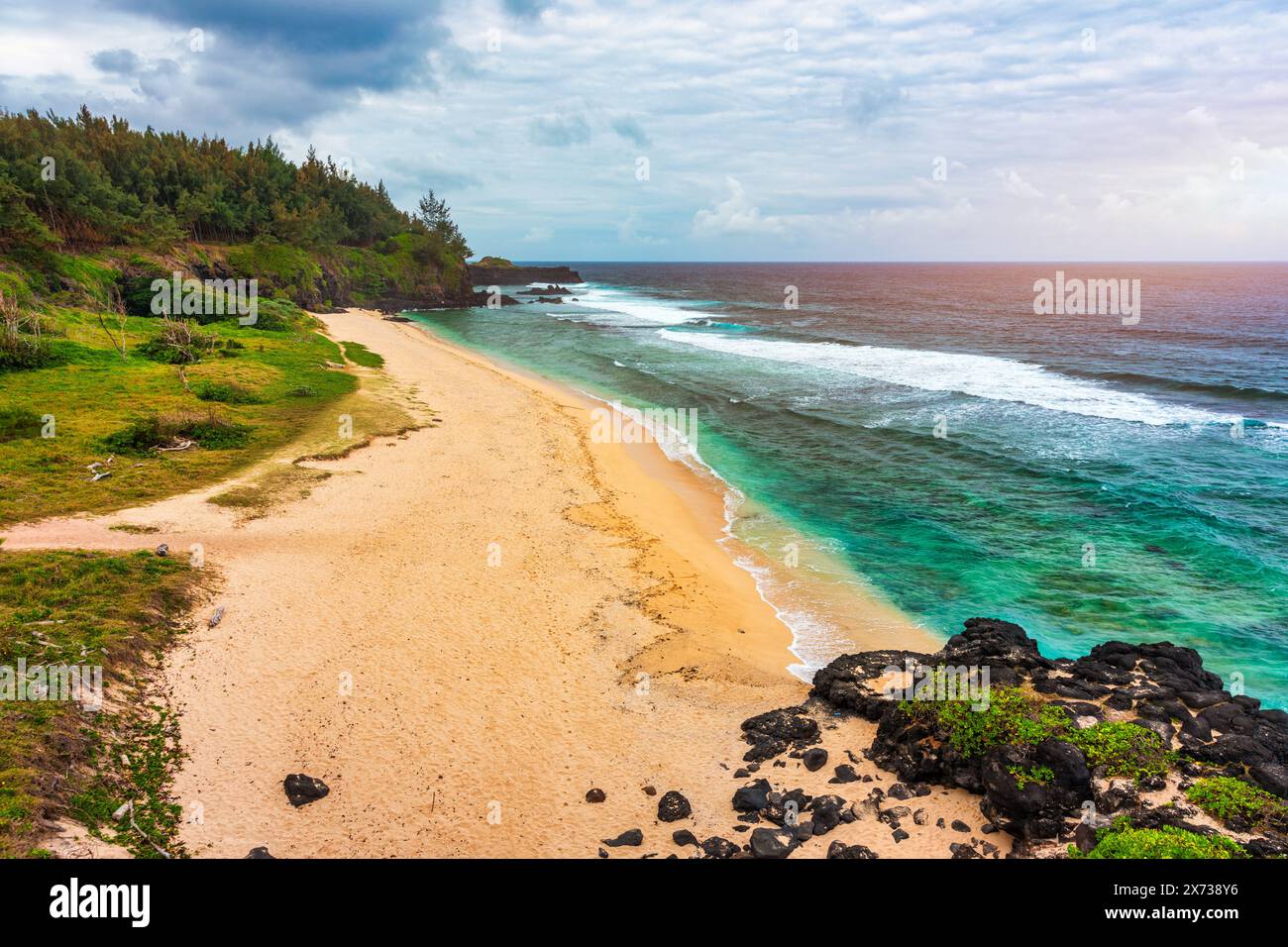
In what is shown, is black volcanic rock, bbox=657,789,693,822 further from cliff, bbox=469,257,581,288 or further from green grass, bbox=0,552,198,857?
cliff, bbox=469,257,581,288

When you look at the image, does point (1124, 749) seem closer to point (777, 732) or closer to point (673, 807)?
point (777, 732)

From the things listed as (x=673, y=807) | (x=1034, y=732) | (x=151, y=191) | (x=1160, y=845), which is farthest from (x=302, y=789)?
(x=151, y=191)

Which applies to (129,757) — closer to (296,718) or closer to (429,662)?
(296,718)

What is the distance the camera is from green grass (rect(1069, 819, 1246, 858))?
28.3ft

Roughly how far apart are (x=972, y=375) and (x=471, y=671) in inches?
1913

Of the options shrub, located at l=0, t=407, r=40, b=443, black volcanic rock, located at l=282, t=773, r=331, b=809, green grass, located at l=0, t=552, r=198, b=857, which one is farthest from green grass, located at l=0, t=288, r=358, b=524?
black volcanic rock, located at l=282, t=773, r=331, b=809

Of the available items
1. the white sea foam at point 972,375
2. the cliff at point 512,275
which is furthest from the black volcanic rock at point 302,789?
the cliff at point 512,275

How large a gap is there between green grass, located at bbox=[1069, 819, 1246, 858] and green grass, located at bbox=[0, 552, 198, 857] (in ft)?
43.2

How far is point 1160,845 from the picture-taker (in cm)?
875

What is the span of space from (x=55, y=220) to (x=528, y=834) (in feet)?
196

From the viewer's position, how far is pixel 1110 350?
60.8 meters

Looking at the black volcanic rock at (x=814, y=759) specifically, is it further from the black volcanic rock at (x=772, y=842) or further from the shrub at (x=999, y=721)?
the shrub at (x=999, y=721)

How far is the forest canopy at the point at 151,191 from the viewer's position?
4597 cm

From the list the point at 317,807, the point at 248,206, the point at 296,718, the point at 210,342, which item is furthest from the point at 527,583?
the point at 248,206
